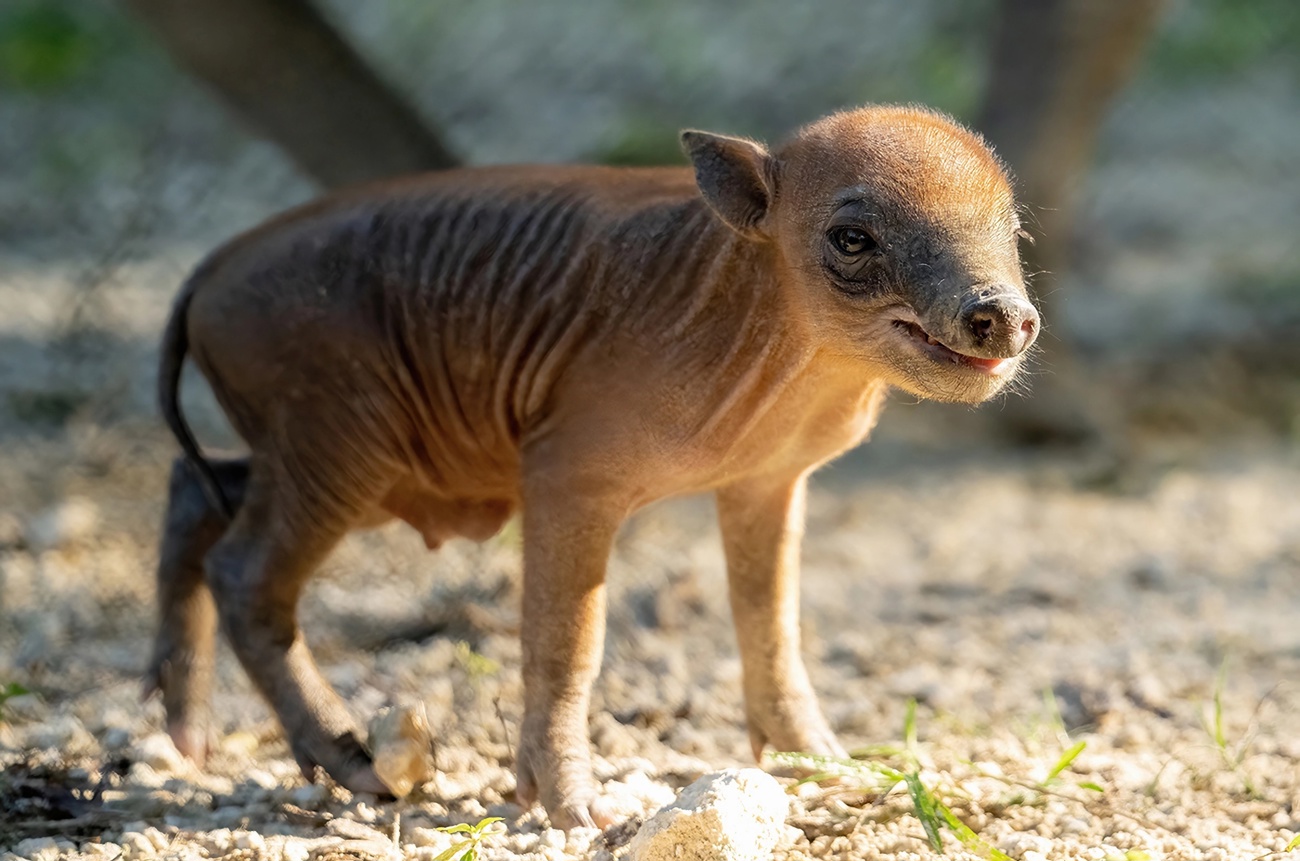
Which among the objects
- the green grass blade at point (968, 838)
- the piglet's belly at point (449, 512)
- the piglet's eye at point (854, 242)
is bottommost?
the green grass blade at point (968, 838)

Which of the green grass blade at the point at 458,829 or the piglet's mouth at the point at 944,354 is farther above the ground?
the piglet's mouth at the point at 944,354

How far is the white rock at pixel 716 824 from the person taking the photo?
361cm

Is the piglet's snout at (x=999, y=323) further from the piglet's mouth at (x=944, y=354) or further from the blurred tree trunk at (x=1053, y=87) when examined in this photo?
the blurred tree trunk at (x=1053, y=87)

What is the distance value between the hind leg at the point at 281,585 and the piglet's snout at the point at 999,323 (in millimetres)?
1909

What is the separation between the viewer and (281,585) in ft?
15.2

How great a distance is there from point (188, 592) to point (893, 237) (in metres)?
2.64

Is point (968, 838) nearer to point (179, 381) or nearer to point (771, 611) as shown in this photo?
point (771, 611)

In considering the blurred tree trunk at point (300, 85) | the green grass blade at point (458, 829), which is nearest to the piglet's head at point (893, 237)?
the green grass blade at point (458, 829)

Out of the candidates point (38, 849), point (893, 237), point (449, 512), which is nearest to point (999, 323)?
point (893, 237)

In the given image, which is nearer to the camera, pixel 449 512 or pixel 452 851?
pixel 452 851

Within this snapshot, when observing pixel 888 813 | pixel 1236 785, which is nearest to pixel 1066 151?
pixel 1236 785

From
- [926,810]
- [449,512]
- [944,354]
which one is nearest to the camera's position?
[944,354]

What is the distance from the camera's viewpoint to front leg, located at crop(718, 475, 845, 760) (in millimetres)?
4633

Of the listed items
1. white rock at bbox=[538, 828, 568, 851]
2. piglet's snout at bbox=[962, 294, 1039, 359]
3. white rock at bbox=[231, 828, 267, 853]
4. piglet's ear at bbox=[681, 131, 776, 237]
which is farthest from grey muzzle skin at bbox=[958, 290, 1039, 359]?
white rock at bbox=[231, 828, 267, 853]
